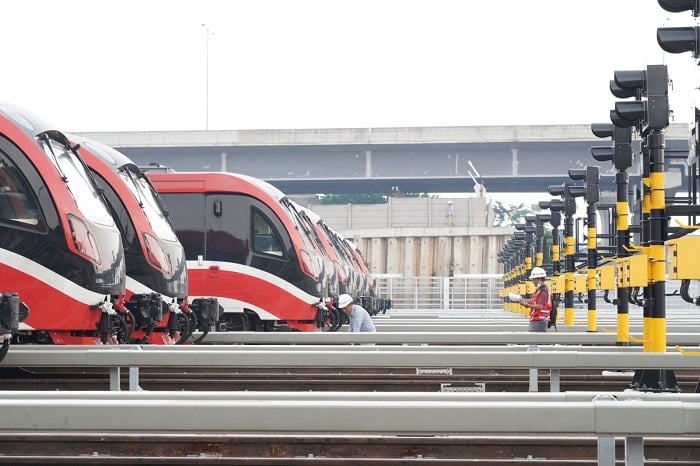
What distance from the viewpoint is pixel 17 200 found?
10914 mm

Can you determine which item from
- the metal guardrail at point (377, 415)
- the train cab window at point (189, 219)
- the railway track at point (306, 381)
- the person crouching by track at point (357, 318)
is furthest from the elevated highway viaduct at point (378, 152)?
the metal guardrail at point (377, 415)

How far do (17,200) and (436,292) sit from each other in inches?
1582

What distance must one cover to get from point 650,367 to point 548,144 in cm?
4801

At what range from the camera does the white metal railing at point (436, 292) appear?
5069 cm

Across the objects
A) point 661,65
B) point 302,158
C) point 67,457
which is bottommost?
point 67,457

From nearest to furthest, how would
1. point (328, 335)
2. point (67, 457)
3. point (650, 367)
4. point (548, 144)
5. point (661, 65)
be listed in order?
point (67, 457) < point (650, 367) < point (661, 65) < point (328, 335) < point (548, 144)

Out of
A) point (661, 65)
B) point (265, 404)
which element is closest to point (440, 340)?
point (661, 65)

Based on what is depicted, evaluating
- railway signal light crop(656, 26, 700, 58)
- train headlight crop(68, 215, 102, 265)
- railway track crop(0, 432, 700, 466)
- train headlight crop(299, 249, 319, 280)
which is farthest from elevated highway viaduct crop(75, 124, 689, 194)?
railway track crop(0, 432, 700, 466)

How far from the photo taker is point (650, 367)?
853 centimetres

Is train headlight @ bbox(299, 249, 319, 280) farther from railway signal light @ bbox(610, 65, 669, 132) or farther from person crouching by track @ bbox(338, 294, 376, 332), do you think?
railway signal light @ bbox(610, 65, 669, 132)

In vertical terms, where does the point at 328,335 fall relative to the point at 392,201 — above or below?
below

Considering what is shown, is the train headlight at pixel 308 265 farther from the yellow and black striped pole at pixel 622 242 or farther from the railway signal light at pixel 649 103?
the railway signal light at pixel 649 103

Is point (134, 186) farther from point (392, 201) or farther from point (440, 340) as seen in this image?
point (392, 201)

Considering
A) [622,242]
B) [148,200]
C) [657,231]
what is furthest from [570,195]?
[657,231]
